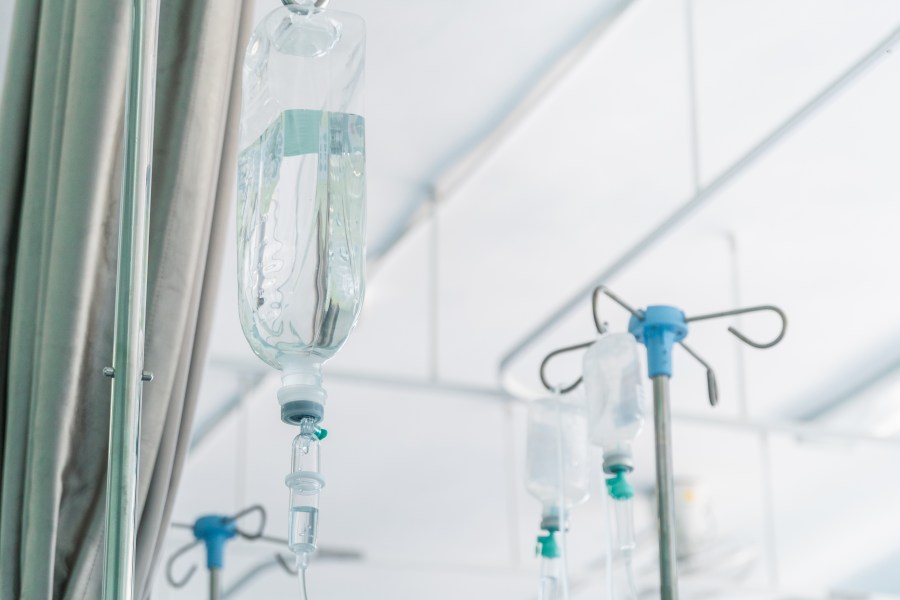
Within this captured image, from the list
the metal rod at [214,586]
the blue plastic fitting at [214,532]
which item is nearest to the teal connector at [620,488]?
the metal rod at [214,586]

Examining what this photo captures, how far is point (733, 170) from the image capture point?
9.17ft

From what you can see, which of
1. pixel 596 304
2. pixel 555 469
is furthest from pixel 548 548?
pixel 596 304

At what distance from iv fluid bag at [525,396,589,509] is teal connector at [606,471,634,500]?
143mm

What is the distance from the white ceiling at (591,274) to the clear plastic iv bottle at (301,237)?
177cm

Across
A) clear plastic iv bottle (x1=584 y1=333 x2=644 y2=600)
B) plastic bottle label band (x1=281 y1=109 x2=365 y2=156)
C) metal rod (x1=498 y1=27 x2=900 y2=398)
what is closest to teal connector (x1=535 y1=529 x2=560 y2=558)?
clear plastic iv bottle (x1=584 y1=333 x2=644 y2=600)

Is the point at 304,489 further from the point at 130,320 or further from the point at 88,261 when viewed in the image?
the point at 88,261

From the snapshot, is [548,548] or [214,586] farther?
[214,586]

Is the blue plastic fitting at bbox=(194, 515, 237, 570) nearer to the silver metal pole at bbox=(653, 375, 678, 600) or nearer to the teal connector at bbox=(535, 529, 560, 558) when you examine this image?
the teal connector at bbox=(535, 529, 560, 558)

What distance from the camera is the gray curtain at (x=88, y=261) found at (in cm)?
170

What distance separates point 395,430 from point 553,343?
3.77ft

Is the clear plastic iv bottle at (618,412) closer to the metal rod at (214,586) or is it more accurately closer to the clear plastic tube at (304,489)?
the clear plastic tube at (304,489)

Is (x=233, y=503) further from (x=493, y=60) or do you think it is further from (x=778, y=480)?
(x=493, y=60)

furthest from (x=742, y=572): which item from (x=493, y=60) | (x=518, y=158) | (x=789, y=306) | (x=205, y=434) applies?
(x=493, y=60)

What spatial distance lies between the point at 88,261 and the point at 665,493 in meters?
0.83
